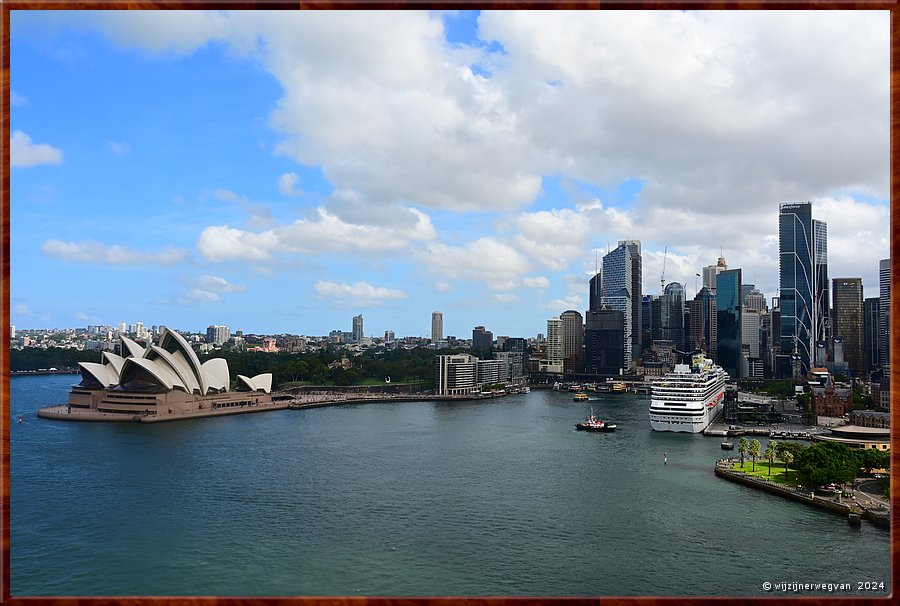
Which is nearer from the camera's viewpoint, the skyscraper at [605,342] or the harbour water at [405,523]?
the harbour water at [405,523]

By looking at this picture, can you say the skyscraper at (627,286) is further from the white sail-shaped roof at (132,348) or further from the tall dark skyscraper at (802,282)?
the white sail-shaped roof at (132,348)

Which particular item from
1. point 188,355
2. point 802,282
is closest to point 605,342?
point 802,282

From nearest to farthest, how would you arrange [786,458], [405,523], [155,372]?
[405,523] → [786,458] → [155,372]

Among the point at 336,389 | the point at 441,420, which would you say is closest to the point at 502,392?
the point at 336,389

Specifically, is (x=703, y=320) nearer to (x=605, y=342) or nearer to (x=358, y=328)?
(x=605, y=342)

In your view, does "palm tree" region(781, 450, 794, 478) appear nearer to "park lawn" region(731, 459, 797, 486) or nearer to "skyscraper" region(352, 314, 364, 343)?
"park lawn" region(731, 459, 797, 486)

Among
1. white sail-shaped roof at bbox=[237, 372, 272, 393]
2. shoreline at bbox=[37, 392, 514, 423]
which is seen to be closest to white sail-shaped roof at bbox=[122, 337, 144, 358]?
shoreline at bbox=[37, 392, 514, 423]

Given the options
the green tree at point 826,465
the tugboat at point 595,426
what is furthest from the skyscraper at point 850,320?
the green tree at point 826,465
